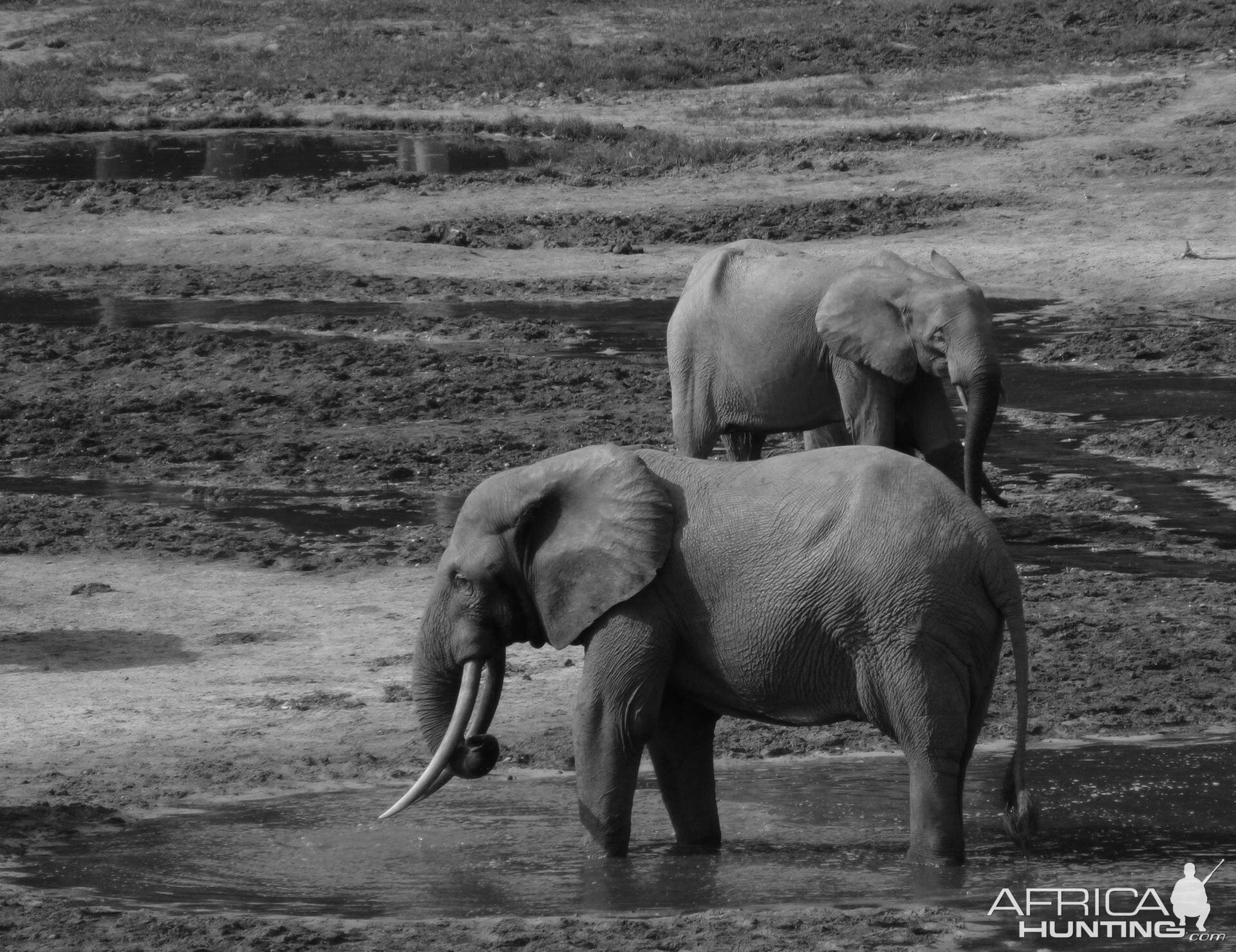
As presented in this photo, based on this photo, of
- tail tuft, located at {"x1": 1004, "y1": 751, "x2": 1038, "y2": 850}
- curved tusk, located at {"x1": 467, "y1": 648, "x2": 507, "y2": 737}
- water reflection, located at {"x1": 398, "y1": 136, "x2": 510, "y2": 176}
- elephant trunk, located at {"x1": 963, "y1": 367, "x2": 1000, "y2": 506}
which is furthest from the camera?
water reflection, located at {"x1": 398, "y1": 136, "x2": 510, "y2": 176}

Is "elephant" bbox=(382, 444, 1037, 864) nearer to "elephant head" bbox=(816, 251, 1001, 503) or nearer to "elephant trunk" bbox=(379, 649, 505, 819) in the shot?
Result: "elephant trunk" bbox=(379, 649, 505, 819)

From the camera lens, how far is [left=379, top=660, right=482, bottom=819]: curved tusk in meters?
6.94

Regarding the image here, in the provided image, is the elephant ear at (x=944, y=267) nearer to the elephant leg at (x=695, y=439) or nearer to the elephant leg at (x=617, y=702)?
the elephant leg at (x=695, y=439)

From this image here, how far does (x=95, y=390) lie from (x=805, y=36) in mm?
19688

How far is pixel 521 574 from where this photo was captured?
22.9ft

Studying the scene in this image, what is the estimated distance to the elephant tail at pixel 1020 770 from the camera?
658 cm

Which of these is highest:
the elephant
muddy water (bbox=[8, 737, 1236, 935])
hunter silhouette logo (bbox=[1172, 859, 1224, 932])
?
the elephant

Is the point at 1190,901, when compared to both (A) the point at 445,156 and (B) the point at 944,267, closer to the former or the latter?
(B) the point at 944,267

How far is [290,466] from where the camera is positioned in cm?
1354

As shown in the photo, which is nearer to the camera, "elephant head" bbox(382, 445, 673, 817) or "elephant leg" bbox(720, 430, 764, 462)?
"elephant head" bbox(382, 445, 673, 817)

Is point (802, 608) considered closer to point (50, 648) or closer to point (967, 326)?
point (967, 326)

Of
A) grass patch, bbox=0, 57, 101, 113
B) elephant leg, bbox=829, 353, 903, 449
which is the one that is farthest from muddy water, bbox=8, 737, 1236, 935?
grass patch, bbox=0, 57, 101, 113

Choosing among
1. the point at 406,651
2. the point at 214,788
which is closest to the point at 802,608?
the point at 214,788

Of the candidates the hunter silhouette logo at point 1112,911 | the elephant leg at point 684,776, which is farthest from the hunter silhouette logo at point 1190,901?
the elephant leg at point 684,776
